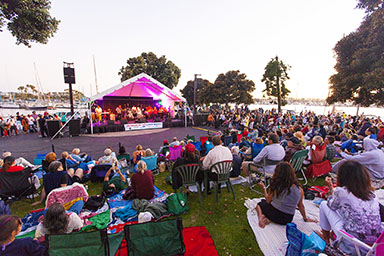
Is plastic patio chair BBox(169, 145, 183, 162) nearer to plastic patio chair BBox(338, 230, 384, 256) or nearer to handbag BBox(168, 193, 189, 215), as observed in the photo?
handbag BBox(168, 193, 189, 215)

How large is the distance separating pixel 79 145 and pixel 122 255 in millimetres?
8482

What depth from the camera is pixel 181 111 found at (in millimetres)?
17938

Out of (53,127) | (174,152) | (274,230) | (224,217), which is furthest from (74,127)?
(274,230)

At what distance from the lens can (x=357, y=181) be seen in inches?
72.6

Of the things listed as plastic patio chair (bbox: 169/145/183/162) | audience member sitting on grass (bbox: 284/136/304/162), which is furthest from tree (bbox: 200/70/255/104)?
audience member sitting on grass (bbox: 284/136/304/162)

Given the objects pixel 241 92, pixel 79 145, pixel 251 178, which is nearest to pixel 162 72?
pixel 241 92

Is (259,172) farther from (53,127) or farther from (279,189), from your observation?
(53,127)

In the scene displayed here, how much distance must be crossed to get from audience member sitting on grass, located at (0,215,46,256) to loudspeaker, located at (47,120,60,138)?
11429mm

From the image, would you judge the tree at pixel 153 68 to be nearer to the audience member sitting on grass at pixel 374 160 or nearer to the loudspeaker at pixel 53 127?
the loudspeaker at pixel 53 127

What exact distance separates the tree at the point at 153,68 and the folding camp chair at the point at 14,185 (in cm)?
2530

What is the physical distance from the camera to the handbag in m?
3.29

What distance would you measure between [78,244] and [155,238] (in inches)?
32.4

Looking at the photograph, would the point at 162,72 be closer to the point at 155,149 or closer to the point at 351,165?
the point at 155,149

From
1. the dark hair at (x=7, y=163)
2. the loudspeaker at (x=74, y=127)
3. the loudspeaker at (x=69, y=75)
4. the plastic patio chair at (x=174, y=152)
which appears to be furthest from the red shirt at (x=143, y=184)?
the loudspeaker at (x=69, y=75)
